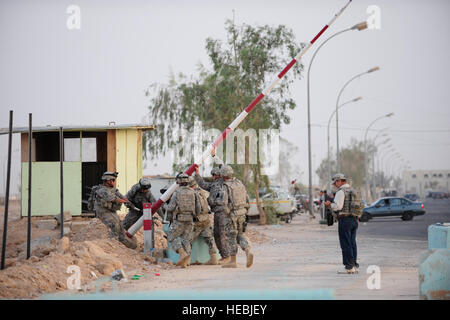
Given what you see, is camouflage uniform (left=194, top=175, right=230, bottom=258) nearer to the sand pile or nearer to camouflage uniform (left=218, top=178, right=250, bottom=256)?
camouflage uniform (left=218, top=178, right=250, bottom=256)

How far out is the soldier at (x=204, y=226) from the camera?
44.9ft

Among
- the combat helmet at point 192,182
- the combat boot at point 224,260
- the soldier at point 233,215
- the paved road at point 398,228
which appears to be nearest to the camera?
the soldier at point 233,215

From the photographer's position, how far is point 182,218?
13.3 m

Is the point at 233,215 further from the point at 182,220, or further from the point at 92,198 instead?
the point at 92,198

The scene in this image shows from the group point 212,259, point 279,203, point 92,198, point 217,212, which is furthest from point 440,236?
point 279,203

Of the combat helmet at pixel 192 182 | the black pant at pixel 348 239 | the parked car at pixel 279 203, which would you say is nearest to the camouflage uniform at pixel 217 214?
the combat helmet at pixel 192 182

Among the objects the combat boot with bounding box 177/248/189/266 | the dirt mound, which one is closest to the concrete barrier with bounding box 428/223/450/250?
the combat boot with bounding box 177/248/189/266

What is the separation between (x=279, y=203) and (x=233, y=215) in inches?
920

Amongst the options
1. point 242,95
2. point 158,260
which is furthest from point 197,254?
point 242,95

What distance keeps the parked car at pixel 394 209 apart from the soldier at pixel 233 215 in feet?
88.5

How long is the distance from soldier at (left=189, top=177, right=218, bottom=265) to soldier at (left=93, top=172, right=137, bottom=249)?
64.6 inches

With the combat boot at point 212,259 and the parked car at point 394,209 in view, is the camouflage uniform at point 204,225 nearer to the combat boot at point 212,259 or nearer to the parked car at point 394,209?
the combat boot at point 212,259

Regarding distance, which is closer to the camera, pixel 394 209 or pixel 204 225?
pixel 204 225
